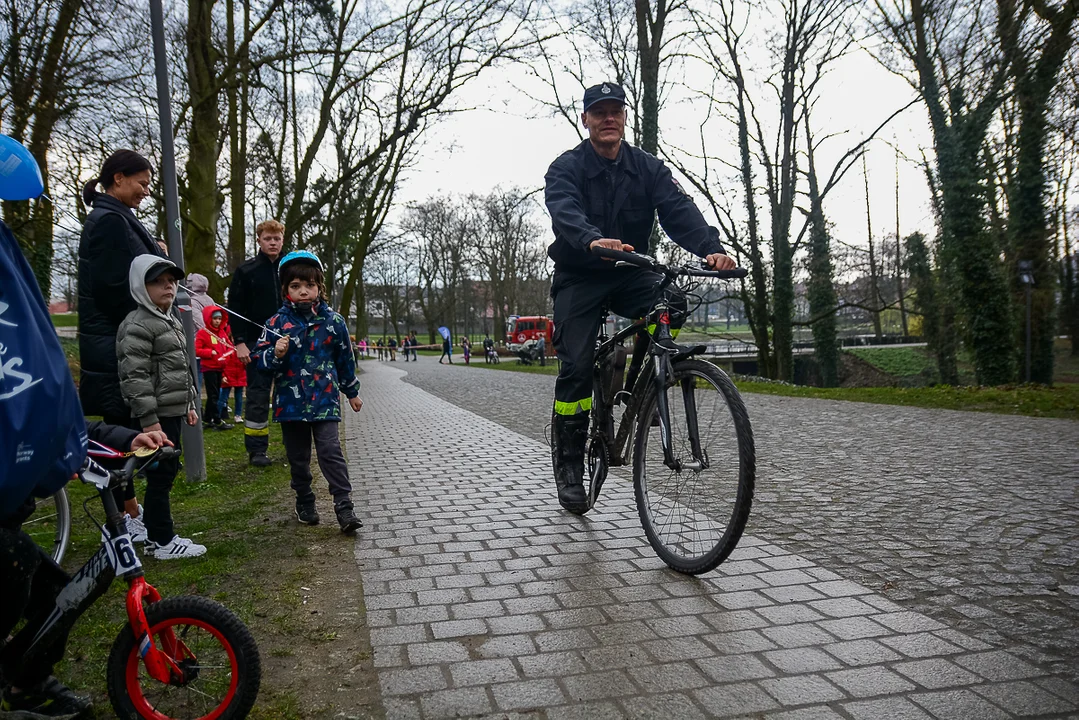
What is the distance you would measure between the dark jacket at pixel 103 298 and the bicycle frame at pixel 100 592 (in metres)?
1.85

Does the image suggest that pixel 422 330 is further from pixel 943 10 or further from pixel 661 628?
pixel 661 628

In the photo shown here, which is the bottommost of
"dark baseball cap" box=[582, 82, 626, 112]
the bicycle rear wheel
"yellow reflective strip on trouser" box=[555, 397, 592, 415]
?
the bicycle rear wheel

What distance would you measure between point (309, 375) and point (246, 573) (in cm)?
129

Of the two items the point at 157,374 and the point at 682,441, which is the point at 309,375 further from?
the point at 682,441

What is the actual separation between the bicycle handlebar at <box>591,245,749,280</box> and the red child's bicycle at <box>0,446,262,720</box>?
80.2 inches

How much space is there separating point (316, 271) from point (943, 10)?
1086 cm

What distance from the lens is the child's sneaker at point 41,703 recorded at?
2.41m

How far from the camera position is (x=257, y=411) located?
7230mm

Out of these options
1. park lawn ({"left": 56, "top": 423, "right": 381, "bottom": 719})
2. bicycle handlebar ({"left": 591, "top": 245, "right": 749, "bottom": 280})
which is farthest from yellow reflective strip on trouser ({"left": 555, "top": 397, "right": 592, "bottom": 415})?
park lawn ({"left": 56, "top": 423, "right": 381, "bottom": 719})

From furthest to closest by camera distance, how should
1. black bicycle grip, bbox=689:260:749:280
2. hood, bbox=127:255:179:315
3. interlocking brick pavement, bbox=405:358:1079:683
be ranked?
hood, bbox=127:255:179:315, black bicycle grip, bbox=689:260:749:280, interlocking brick pavement, bbox=405:358:1079:683

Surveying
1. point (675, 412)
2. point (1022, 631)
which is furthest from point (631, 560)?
point (1022, 631)

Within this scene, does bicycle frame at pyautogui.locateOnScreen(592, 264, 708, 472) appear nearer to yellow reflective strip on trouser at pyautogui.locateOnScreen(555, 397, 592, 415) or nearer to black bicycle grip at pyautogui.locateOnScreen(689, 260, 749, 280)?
yellow reflective strip on trouser at pyautogui.locateOnScreen(555, 397, 592, 415)

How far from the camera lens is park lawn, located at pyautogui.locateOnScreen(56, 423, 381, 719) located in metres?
2.79

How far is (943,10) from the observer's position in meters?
11.9
